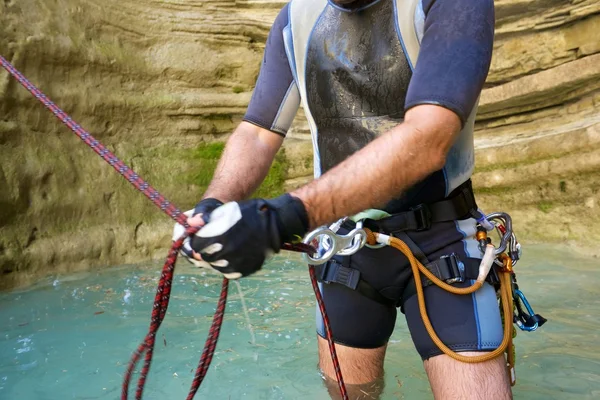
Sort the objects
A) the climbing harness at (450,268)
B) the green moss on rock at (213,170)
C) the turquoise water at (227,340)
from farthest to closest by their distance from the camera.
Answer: the green moss on rock at (213,170), the turquoise water at (227,340), the climbing harness at (450,268)

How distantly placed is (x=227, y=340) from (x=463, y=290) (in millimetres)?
1958

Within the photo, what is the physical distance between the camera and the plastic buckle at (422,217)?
1895 mm

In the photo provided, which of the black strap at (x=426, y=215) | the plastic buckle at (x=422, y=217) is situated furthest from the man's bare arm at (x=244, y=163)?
the plastic buckle at (x=422, y=217)

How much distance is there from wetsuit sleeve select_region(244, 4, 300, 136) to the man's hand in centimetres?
78

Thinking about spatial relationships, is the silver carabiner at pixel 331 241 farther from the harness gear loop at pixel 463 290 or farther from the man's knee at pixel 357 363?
the man's knee at pixel 357 363

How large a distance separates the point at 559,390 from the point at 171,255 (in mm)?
2159

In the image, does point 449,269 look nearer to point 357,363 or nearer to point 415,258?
point 415,258

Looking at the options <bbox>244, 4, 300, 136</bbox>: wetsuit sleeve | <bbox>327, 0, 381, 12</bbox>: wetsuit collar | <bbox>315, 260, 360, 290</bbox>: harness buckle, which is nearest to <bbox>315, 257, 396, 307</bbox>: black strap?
<bbox>315, 260, 360, 290</bbox>: harness buckle

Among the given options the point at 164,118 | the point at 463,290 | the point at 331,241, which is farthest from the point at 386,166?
the point at 164,118

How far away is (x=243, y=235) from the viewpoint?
4.27 ft

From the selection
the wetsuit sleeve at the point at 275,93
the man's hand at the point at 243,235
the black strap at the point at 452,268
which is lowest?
the black strap at the point at 452,268

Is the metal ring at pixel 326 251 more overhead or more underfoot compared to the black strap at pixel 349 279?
more overhead

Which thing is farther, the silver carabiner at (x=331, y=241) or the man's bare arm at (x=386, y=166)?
the silver carabiner at (x=331, y=241)

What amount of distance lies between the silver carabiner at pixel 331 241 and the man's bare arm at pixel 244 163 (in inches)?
13.5
